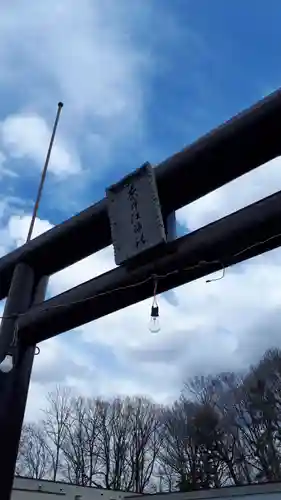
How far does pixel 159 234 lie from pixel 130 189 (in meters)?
0.50

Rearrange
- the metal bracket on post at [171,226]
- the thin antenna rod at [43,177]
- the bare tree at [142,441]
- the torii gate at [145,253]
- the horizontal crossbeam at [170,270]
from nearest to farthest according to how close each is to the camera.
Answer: the horizontal crossbeam at [170,270] < the torii gate at [145,253] < the metal bracket on post at [171,226] < the thin antenna rod at [43,177] < the bare tree at [142,441]

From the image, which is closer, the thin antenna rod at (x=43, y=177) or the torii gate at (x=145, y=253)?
the torii gate at (x=145, y=253)

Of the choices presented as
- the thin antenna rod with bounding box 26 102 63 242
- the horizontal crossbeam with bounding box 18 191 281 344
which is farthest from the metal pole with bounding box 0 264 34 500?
the thin antenna rod with bounding box 26 102 63 242

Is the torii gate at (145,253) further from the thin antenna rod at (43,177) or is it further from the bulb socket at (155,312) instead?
the thin antenna rod at (43,177)

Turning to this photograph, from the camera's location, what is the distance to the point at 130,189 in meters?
3.15

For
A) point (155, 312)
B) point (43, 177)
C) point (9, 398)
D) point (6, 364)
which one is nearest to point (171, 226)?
point (155, 312)

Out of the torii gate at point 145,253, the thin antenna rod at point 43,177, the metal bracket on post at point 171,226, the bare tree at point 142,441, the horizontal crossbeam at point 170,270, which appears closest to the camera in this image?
the horizontal crossbeam at point 170,270

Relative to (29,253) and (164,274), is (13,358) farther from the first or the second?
(164,274)

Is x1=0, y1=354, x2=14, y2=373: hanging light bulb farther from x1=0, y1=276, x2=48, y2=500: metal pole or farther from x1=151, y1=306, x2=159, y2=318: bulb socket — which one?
x1=151, y1=306, x2=159, y2=318: bulb socket

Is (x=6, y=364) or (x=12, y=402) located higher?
(x=6, y=364)

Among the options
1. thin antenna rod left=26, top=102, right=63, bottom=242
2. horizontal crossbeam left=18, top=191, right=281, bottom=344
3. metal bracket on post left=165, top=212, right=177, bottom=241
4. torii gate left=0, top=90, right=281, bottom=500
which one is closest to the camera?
horizontal crossbeam left=18, top=191, right=281, bottom=344

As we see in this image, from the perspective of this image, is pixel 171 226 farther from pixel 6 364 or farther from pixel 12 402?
pixel 12 402

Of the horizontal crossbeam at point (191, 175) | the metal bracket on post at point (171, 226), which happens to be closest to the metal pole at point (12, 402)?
the horizontal crossbeam at point (191, 175)

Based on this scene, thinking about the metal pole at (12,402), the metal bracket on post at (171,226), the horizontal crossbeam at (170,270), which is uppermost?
the metal bracket on post at (171,226)
